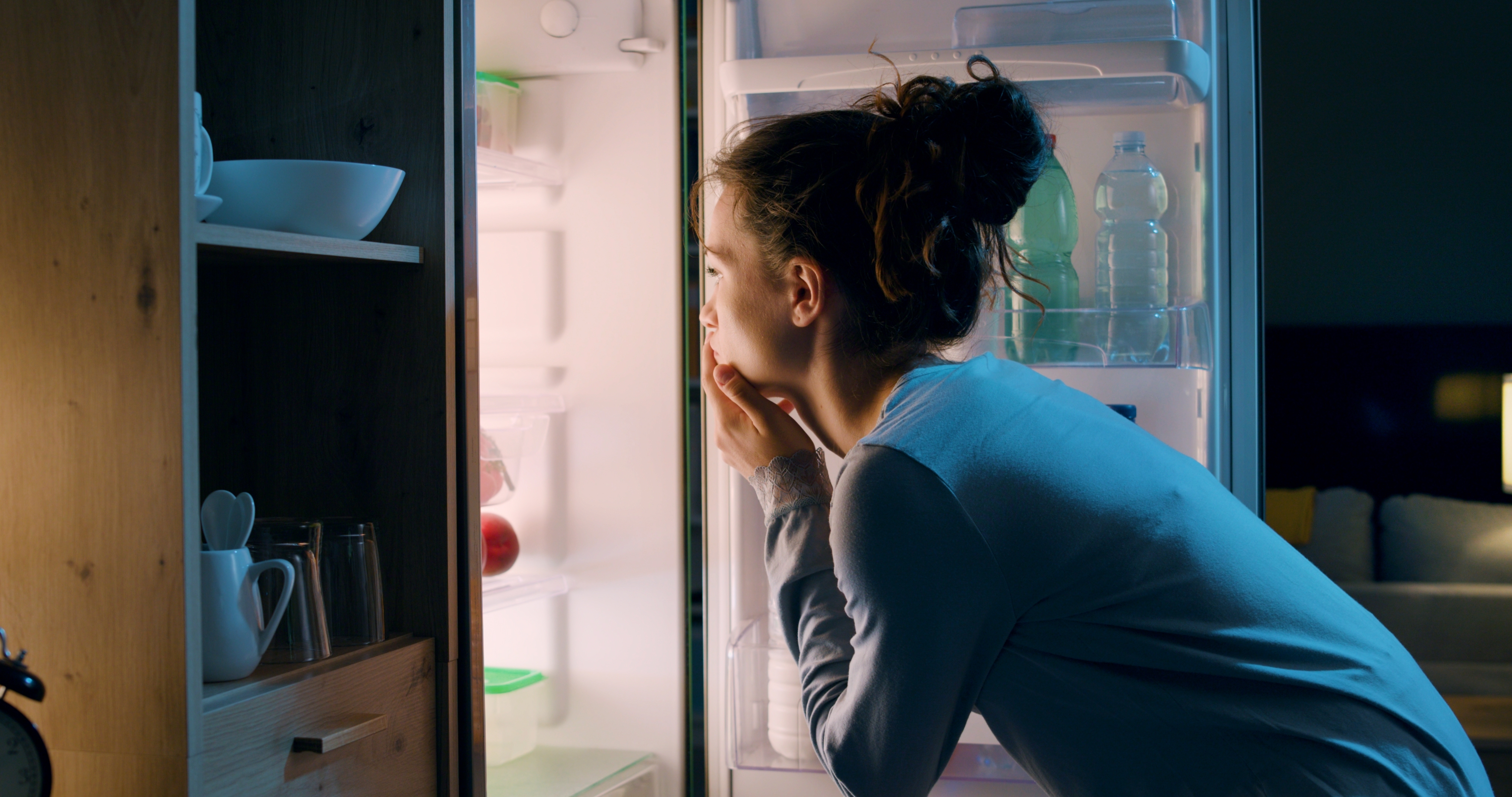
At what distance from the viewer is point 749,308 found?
3.59ft

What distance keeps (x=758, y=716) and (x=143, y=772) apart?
92 cm

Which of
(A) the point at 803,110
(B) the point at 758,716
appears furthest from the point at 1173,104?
(B) the point at 758,716

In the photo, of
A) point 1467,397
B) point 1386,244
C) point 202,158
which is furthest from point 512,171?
point 1467,397

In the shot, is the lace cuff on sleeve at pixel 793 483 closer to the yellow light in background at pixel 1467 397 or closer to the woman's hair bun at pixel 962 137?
the woman's hair bun at pixel 962 137

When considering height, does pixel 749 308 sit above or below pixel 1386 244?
below

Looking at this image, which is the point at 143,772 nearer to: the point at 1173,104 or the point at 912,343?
the point at 912,343

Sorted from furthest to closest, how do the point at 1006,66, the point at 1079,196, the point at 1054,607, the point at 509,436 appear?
the point at 509,436
the point at 1079,196
the point at 1006,66
the point at 1054,607

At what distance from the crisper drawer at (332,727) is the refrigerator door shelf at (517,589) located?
1.15 feet

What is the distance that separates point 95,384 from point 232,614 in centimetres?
21

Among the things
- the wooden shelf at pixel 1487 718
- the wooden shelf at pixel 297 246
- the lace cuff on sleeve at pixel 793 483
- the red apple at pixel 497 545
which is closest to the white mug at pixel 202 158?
the wooden shelf at pixel 297 246

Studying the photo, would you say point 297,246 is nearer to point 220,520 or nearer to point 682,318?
point 220,520

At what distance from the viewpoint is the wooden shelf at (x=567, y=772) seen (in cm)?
146

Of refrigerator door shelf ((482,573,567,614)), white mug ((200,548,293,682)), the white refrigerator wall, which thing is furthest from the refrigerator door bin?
white mug ((200,548,293,682))

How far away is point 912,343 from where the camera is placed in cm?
105
